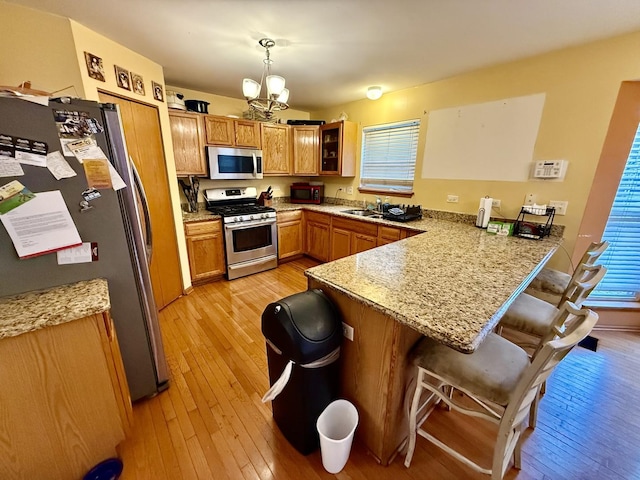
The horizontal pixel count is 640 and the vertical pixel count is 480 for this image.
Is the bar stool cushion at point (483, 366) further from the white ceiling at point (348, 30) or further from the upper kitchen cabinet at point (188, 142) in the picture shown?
the upper kitchen cabinet at point (188, 142)

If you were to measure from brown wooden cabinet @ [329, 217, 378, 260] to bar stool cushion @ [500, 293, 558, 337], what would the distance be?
5.61 feet

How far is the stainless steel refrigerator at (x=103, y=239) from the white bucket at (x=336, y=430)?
3.79 feet

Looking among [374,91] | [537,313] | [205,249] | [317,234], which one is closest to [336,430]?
[537,313]

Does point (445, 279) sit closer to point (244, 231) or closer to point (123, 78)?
point (244, 231)

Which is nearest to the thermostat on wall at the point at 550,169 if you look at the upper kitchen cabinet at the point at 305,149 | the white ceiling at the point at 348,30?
the white ceiling at the point at 348,30

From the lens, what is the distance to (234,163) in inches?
136

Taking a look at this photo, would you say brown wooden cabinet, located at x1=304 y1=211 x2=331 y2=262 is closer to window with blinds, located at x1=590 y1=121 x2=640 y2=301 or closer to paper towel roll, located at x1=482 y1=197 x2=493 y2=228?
paper towel roll, located at x1=482 y1=197 x2=493 y2=228

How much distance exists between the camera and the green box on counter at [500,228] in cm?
236

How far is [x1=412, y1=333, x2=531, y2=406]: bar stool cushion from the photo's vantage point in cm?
102

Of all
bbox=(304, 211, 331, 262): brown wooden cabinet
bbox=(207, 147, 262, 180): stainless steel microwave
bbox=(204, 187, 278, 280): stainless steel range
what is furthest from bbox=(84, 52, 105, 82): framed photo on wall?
bbox=(304, 211, 331, 262): brown wooden cabinet

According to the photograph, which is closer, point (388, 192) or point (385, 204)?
point (385, 204)

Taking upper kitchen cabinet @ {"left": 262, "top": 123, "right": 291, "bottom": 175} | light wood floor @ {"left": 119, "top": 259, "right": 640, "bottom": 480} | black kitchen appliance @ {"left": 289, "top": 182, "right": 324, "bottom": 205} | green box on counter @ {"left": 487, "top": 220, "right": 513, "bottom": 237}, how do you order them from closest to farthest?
light wood floor @ {"left": 119, "top": 259, "right": 640, "bottom": 480}, green box on counter @ {"left": 487, "top": 220, "right": 513, "bottom": 237}, upper kitchen cabinet @ {"left": 262, "top": 123, "right": 291, "bottom": 175}, black kitchen appliance @ {"left": 289, "top": 182, "right": 324, "bottom": 205}

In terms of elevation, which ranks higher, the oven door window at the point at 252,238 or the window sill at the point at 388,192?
the window sill at the point at 388,192

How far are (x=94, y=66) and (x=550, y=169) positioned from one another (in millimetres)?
3849
